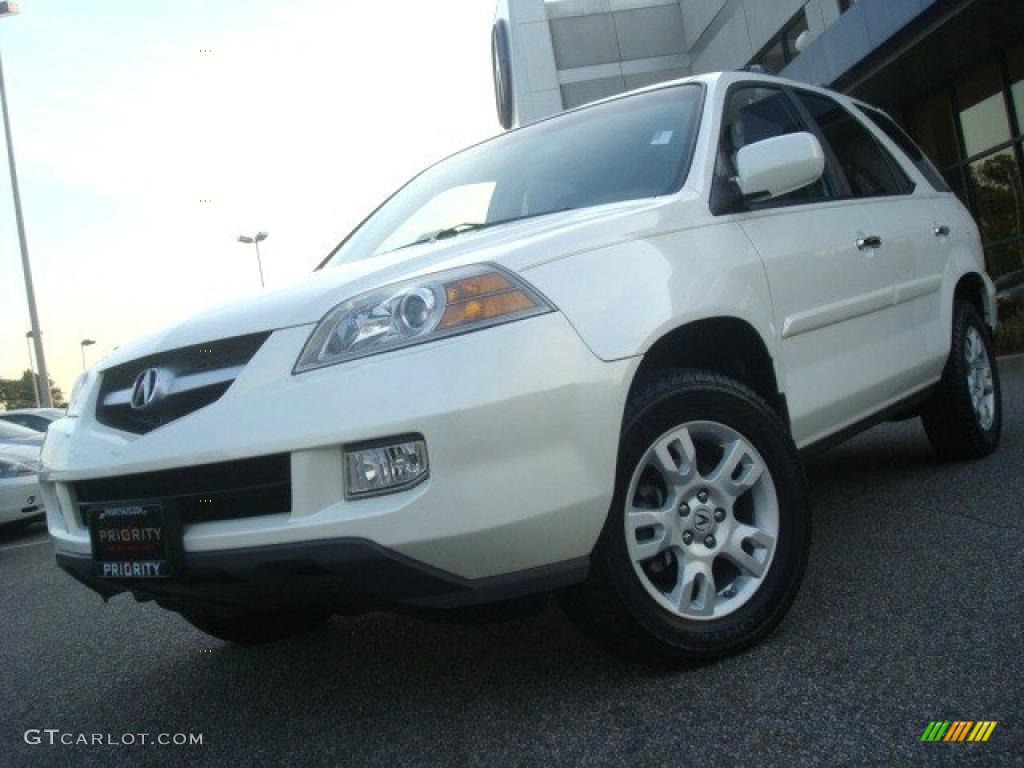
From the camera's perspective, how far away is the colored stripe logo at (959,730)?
1.95 metres

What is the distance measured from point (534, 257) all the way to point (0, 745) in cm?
205

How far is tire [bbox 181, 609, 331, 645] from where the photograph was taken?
3.21m

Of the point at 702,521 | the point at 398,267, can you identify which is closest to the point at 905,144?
the point at 702,521

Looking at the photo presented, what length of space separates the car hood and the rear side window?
2.43 meters

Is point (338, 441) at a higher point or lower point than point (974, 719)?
higher

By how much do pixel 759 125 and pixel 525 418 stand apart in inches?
78.0

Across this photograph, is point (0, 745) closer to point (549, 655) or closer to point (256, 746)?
point (256, 746)

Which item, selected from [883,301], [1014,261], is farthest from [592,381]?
[1014,261]

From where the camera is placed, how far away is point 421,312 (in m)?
2.31

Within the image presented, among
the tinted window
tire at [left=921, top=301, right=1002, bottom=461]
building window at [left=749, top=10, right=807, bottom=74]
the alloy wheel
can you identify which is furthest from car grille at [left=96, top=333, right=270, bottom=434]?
building window at [left=749, top=10, right=807, bottom=74]

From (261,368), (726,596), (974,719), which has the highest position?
(261,368)

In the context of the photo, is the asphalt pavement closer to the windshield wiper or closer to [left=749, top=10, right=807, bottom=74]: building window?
the windshield wiper

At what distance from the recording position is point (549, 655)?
2803 mm

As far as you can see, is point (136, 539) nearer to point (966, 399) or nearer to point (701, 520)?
point (701, 520)
